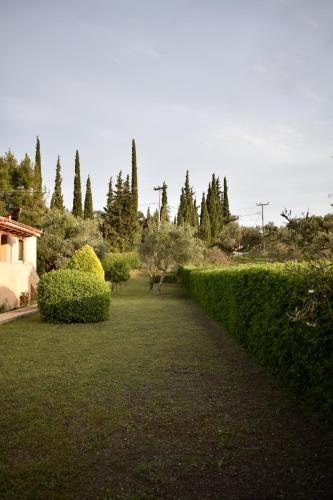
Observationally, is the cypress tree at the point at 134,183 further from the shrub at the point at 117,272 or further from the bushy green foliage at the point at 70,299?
the bushy green foliage at the point at 70,299

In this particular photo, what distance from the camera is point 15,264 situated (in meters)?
17.0

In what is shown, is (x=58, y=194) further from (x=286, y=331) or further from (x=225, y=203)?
(x=286, y=331)

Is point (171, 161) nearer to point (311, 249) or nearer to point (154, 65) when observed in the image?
point (154, 65)

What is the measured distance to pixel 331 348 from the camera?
3842 mm

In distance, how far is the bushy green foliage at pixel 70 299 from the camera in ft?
38.9

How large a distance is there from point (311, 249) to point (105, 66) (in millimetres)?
12049

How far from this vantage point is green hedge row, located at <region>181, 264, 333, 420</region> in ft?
12.9

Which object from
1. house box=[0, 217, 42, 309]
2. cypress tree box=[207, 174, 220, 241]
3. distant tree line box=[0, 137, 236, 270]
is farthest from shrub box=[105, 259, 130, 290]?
cypress tree box=[207, 174, 220, 241]

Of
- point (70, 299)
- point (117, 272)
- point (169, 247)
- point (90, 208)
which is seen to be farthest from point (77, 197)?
point (70, 299)

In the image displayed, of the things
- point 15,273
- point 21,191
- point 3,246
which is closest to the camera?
point 15,273

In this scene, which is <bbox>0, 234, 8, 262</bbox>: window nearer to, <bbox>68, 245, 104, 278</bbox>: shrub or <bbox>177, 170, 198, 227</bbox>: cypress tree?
<bbox>68, 245, 104, 278</bbox>: shrub

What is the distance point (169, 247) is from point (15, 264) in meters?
11.9

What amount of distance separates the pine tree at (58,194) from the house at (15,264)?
28.7m

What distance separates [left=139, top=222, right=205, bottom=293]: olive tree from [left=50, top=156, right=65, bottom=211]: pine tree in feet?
83.6
